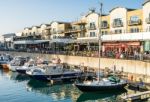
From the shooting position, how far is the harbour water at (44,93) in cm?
4924

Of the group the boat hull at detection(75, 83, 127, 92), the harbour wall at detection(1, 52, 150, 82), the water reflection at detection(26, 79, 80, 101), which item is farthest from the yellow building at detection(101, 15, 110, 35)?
the boat hull at detection(75, 83, 127, 92)

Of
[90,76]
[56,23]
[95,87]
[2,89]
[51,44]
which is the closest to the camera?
[95,87]

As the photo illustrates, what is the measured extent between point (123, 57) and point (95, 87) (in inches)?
643

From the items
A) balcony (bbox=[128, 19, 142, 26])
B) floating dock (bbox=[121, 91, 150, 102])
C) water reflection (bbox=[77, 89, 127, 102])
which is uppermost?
balcony (bbox=[128, 19, 142, 26])

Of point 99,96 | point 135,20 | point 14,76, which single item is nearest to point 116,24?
point 135,20

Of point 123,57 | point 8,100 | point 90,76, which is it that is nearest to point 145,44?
point 123,57

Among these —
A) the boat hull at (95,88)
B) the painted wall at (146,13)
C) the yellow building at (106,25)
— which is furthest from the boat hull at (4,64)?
the boat hull at (95,88)

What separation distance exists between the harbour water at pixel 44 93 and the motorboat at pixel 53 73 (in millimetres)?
1500

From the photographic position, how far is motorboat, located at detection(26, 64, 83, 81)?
64625 millimetres

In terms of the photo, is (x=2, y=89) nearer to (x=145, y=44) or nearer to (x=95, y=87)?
(x=95, y=87)

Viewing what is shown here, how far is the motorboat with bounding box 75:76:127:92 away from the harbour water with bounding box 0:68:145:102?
86 centimetres

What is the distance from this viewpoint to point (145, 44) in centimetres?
7425

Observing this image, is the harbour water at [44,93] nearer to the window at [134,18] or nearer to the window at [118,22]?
the window at [134,18]

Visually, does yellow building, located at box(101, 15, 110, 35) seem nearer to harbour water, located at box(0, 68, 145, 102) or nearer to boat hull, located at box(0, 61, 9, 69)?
boat hull, located at box(0, 61, 9, 69)
